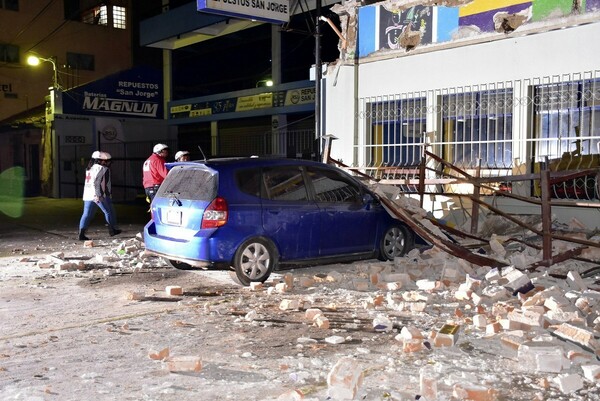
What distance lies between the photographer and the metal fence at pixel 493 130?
33.1 ft

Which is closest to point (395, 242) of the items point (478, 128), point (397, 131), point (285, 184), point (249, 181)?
point (285, 184)

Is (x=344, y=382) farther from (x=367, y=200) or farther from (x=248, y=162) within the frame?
(x=367, y=200)

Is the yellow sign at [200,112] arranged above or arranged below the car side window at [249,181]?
above

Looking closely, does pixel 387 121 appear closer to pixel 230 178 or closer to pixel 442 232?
pixel 442 232

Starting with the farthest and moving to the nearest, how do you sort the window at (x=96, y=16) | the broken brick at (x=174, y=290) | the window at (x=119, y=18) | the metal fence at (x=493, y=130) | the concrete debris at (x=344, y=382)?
the window at (x=119, y=18)
the window at (x=96, y=16)
the metal fence at (x=493, y=130)
the broken brick at (x=174, y=290)
the concrete debris at (x=344, y=382)

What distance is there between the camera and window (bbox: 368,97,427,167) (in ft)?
41.0

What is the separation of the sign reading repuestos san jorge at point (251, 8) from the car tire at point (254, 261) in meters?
5.57

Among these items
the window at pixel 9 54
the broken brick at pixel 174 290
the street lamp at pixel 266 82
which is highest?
the window at pixel 9 54

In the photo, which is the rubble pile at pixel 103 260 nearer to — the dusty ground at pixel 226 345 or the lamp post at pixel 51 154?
the dusty ground at pixel 226 345

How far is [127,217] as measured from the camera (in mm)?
16719

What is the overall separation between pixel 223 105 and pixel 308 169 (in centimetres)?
1538

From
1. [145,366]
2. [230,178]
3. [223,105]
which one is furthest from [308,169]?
[223,105]

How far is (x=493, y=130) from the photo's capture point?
37.3 ft

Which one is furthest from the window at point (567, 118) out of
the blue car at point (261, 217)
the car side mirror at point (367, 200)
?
the blue car at point (261, 217)
